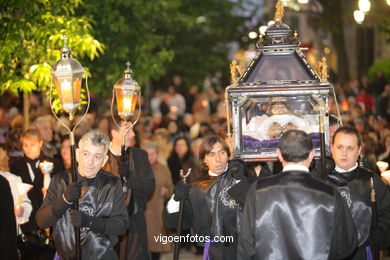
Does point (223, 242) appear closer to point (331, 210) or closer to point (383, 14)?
point (331, 210)

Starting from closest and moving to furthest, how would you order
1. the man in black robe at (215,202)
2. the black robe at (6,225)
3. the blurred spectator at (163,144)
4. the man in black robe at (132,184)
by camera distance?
the black robe at (6,225), the man in black robe at (215,202), the man in black robe at (132,184), the blurred spectator at (163,144)

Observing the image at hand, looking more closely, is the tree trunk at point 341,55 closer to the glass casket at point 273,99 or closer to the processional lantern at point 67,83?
the glass casket at point 273,99

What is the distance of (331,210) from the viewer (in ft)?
23.0

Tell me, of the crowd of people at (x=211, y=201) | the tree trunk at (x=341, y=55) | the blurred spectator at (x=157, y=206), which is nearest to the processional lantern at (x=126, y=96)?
the crowd of people at (x=211, y=201)

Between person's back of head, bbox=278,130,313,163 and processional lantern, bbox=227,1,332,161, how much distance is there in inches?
73.1

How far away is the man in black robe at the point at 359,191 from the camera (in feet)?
27.7

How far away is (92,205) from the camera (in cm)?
827

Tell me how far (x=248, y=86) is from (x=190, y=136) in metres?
11.4

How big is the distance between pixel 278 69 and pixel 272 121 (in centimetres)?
51

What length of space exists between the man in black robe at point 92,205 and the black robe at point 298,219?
1.66 meters

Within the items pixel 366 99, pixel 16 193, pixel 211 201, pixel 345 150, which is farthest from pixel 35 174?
pixel 366 99

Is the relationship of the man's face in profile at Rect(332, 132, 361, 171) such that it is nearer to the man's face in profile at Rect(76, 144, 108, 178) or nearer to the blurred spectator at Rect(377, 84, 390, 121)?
the man's face in profile at Rect(76, 144, 108, 178)

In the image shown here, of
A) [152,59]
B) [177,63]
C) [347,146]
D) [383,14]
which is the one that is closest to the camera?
[347,146]

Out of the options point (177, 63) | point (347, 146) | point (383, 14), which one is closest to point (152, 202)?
point (347, 146)
